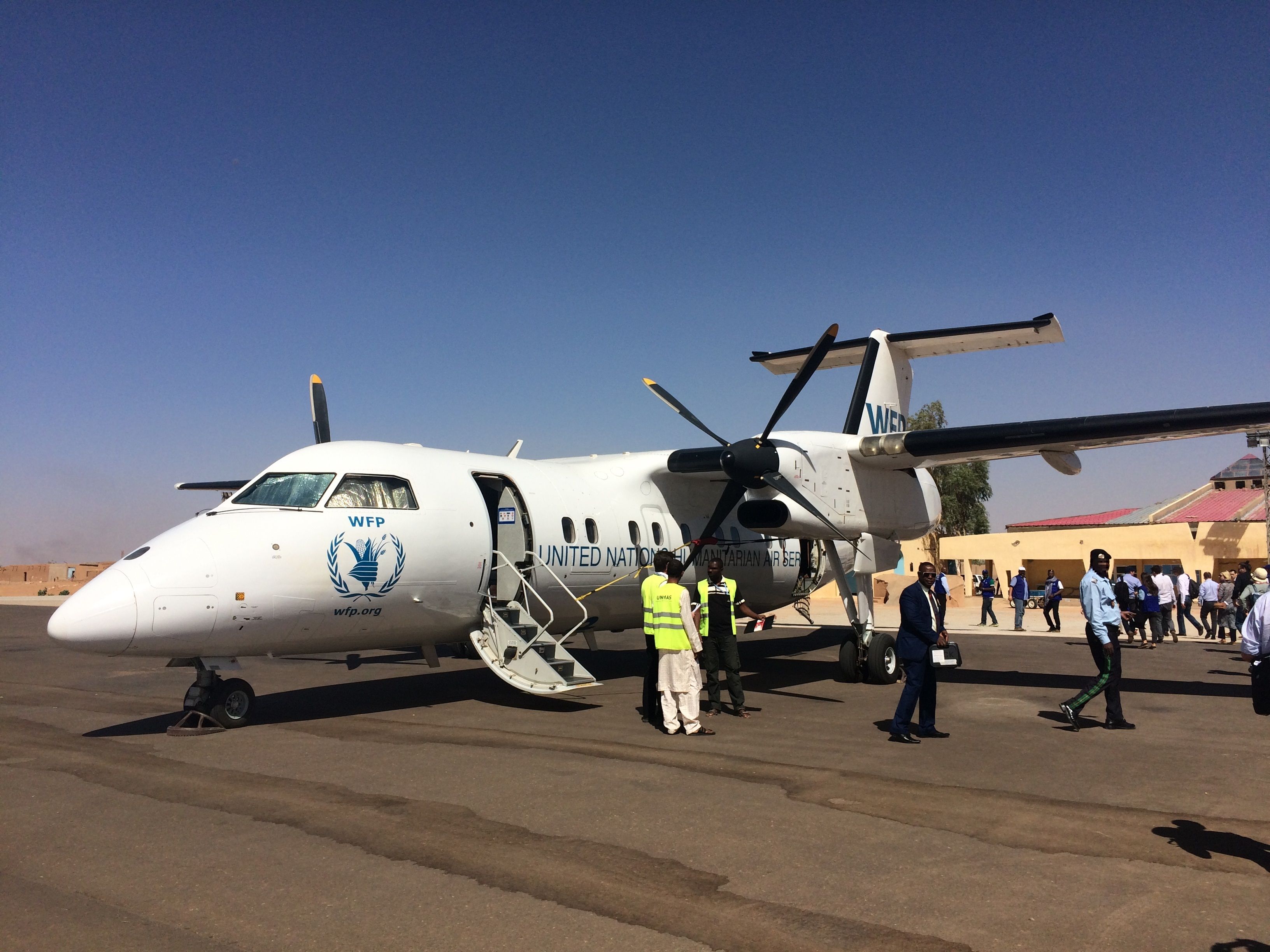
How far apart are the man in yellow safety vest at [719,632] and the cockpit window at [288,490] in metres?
4.57

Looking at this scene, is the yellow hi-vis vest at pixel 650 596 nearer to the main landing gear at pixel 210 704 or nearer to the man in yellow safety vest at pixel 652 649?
the man in yellow safety vest at pixel 652 649

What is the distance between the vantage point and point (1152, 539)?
35.8 metres

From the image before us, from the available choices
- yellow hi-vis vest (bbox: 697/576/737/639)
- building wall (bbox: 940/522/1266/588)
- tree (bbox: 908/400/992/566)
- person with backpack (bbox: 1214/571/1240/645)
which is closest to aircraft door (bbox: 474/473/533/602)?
yellow hi-vis vest (bbox: 697/576/737/639)

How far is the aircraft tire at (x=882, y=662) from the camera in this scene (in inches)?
525

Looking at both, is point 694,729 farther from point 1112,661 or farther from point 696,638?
point 1112,661

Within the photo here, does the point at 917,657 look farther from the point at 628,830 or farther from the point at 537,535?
the point at 537,535

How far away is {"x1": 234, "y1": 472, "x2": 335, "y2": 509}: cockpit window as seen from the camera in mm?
9633

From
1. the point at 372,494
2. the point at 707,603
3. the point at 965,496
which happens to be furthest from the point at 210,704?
the point at 965,496

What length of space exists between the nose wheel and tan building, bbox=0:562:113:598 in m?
51.6

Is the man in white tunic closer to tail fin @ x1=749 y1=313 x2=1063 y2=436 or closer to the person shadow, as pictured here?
the person shadow

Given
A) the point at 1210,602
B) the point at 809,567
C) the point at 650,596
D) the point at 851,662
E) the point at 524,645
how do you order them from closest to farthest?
the point at 650,596 < the point at 524,645 < the point at 851,662 < the point at 809,567 < the point at 1210,602

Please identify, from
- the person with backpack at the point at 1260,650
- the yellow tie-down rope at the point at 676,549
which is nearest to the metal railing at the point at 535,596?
the yellow tie-down rope at the point at 676,549

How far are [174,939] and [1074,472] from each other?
12480 millimetres

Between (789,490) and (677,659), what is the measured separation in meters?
4.09
